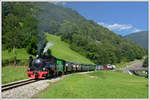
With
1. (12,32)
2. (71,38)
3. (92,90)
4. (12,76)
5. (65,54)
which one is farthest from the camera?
(71,38)

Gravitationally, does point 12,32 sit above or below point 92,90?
above

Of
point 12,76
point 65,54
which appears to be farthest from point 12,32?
point 65,54

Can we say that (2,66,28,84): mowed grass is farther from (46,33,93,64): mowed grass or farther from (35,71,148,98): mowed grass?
(46,33,93,64): mowed grass

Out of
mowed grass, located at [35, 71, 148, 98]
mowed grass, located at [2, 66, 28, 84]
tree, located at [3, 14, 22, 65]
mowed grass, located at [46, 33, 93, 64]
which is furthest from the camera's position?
mowed grass, located at [46, 33, 93, 64]

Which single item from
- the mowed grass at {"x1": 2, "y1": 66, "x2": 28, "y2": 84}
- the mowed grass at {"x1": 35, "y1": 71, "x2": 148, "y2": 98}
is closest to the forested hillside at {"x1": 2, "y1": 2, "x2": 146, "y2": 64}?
the mowed grass at {"x1": 2, "y1": 66, "x2": 28, "y2": 84}

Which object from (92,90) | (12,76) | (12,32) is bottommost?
(12,76)

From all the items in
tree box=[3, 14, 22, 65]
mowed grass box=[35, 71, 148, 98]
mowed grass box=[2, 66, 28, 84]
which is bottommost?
mowed grass box=[2, 66, 28, 84]

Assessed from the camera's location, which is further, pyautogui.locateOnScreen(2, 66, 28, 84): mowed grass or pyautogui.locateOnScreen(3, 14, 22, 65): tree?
pyautogui.locateOnScreen(3, 14, 22, 65): tree

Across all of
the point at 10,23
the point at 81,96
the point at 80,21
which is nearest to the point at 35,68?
the point at 81,96

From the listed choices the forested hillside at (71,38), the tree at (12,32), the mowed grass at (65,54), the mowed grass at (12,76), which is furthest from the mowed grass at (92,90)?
the mowed grass at (65,54)

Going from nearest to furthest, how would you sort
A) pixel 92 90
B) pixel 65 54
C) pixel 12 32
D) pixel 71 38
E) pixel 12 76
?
1. pixel 92 90
2. pixel 12 76
3. pixel 12 32
4. pixel 65 54
5. pixel 71 38

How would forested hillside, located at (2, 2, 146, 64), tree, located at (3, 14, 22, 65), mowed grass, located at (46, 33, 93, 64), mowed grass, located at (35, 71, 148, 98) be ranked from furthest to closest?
mowed grass, located at (46, 33, 93, 64)
forested hillside, located at (2, 2, 146, 64)
tree, located at (3, 14, 22, 65)
mowed grass, located at (35, 71, 148, 98)

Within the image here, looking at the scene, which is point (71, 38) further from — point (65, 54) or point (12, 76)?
point (12, 76)

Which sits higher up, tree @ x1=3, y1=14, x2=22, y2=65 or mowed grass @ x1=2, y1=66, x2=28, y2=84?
tree @ x1=3, y1=14, x2=22, y2=65
